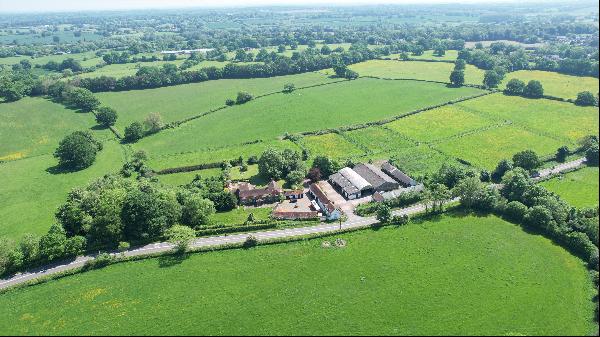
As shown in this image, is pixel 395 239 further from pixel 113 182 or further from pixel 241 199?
pixel 113 182

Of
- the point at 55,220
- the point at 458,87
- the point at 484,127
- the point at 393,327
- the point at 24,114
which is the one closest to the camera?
the point at 393,327

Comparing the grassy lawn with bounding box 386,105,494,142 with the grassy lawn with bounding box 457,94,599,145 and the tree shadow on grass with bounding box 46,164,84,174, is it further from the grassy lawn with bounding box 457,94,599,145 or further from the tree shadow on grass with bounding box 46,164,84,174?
the tree shadow on grass with bounding box 46,164,84,174

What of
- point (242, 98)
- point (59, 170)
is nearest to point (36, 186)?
point (59, 170)

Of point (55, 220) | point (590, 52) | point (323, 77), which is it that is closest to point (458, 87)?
point (323, 77)

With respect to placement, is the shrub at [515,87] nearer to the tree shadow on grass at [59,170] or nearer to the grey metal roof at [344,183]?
the grey metal roof at [344,183]

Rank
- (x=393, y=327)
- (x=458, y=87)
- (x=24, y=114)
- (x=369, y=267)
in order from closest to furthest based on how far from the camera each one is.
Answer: (x=393, y=327)
(x=369, y=267)
(x=24, y=114)
(x=458, y=87)

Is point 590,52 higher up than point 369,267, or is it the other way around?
point 590,52

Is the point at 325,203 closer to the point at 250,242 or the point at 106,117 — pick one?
the point at 250,242
